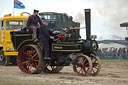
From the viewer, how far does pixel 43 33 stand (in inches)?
449

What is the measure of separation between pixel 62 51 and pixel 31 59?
3.91 feet

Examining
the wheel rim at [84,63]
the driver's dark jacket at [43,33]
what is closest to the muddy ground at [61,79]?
the wheel rim at [84,63]

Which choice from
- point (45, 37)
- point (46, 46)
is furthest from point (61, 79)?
point (45, 37)

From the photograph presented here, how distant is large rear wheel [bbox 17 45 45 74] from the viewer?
11.5m

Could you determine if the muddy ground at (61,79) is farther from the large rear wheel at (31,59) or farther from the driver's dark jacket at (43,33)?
the driver's dark jacket at (43,33)

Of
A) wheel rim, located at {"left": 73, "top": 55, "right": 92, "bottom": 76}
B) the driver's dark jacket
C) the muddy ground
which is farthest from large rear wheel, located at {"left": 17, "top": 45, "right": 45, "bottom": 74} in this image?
wheel rim, located at {"left": 73, "top": 55, "right": 92, "bottom": 76}

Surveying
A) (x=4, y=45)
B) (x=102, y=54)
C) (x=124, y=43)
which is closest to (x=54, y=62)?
(x=4, y=45)

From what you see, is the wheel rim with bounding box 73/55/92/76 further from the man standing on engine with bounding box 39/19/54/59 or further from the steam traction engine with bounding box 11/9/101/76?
the man standing on engine with bounding box 39/19/54/59

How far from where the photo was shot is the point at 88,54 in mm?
11328

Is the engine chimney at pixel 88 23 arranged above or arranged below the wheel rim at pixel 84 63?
above

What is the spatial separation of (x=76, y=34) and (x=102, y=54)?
18954 millimetres

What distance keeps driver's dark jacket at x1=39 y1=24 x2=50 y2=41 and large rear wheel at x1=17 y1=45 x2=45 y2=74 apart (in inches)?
18.8

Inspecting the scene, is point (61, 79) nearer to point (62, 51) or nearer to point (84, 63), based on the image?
point (84, 63)

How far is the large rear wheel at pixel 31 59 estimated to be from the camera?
1148cm
